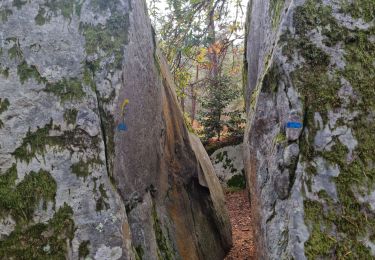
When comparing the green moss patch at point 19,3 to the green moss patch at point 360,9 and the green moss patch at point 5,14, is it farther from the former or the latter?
the green moss patch at point 360,9

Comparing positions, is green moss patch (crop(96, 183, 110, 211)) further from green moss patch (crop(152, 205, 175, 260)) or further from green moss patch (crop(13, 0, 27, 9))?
green moss patch (crop(13, 0, 27, 9))

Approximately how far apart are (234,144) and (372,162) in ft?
24.9

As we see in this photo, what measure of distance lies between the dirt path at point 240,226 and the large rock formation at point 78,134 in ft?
6.43

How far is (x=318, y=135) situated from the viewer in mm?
2771

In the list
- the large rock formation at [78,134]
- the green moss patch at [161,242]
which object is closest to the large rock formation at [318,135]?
the green moss patch at [161,242]

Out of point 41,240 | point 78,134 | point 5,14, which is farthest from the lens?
point 5,14

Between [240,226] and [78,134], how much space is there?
5.23m

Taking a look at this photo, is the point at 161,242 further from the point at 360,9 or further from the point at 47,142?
the point at 360,9

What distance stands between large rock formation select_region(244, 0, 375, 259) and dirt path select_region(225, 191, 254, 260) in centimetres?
241

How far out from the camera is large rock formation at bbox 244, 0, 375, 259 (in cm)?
257

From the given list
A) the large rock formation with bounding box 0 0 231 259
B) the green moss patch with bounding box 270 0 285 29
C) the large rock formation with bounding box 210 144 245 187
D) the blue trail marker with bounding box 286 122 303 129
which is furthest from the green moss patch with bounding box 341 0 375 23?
the large rock formation with bounding box 210 144 245 187

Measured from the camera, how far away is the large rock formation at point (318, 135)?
8.44 feet

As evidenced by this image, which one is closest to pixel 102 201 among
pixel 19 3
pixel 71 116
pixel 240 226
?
pixel 71 116

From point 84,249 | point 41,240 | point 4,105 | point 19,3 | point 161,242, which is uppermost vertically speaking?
point 19,3
